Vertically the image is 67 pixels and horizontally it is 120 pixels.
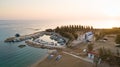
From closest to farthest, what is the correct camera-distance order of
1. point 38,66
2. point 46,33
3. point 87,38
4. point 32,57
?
point 38,66 → point 32,57 → point 87,38 → point 46,33

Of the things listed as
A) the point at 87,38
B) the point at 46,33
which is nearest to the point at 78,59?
the point at 87,38

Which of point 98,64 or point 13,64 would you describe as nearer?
point 98,64

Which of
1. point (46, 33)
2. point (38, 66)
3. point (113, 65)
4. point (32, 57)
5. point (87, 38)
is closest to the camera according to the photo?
point (113, 65)

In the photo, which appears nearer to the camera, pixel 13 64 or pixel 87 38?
pixel 13 64

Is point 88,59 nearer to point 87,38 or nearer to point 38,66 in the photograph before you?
point 38,66

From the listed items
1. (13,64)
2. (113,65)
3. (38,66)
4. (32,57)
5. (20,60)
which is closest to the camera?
(113,65)

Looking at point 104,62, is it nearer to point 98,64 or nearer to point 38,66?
point 98,64

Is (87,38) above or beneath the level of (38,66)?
above

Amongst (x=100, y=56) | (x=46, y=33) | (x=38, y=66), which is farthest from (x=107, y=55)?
(x=46, y=33)

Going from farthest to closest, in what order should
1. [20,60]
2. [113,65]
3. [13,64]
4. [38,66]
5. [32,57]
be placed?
1. [32,57]
2. [20,60]
3. [13,64]
4. [38,66]
5. [113,65]
